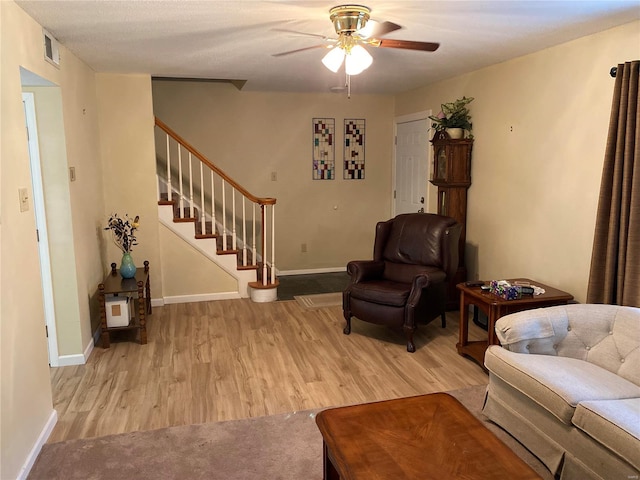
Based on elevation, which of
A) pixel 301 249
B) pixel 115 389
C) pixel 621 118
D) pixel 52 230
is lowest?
pixel 115 389

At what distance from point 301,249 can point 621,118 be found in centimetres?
416

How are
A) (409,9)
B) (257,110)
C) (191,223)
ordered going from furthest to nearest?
(257,110)
(191,223)
(409,9)

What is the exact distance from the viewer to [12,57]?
2.41m

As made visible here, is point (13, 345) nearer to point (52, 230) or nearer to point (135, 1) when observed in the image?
point (52, 230)

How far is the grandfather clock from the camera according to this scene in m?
4.55

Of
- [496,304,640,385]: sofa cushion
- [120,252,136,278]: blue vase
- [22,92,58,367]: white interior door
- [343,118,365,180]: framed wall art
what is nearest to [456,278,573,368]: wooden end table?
[496,304,640,385]: sofa cushion

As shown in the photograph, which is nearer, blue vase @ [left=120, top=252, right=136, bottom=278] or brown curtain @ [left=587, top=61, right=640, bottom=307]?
brown curtain @ [left=587, top=61, right=640, bottom=307]

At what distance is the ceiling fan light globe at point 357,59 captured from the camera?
8.53ft

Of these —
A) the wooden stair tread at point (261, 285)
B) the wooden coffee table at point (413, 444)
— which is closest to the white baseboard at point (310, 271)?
the wooden stair tread at point (261, 285)

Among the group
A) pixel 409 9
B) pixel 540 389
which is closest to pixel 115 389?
pixel 540 389

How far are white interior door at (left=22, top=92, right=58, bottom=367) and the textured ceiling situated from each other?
543mm

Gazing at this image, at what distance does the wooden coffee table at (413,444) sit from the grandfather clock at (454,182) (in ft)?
8.48

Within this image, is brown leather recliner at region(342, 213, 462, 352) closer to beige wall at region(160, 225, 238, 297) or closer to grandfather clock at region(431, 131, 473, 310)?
grandfather clock at region(431, 131, 473, 310)

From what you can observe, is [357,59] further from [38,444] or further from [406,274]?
[38,444]
